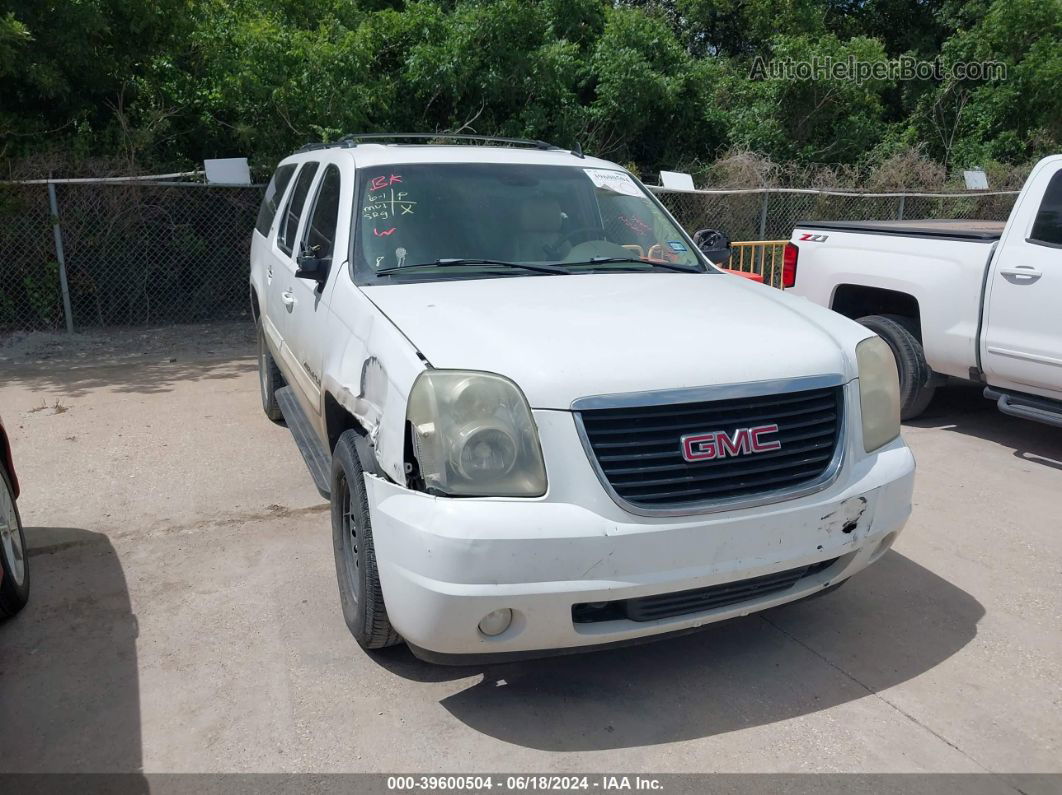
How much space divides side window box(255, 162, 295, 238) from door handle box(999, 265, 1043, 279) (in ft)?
15.4

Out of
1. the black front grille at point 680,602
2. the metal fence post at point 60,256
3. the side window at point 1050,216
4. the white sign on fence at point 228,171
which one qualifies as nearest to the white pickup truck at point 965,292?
the side window at point 1050,216

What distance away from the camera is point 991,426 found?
6.96 m

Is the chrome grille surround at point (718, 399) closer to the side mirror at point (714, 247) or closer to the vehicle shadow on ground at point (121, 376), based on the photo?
the side mirror at point (714, 247)

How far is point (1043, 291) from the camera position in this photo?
5.77 meters

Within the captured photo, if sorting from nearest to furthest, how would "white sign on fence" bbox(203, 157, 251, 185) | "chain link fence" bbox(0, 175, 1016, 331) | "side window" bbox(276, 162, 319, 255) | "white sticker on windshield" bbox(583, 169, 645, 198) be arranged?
1. "white sticker on windshield" bbox(583, 169, 645, 198)
2. "side window" bbox(276, 162, 319, 255)
3. "white sign on fence" bbox(203, 157, 251, 185)
4. "chain link fence" bbox(0, 175, 1016, 331)

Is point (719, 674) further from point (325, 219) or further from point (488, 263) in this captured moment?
point (325, 219)

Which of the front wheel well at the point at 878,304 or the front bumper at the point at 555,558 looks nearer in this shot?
the front bumper at the point at 555,558

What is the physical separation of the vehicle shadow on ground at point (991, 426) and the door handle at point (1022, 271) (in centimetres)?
123

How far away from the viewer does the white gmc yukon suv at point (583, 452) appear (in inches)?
114

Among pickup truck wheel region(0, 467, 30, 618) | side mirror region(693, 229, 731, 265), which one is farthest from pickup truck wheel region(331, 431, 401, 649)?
side mirror region(693, 229, 731, 265)

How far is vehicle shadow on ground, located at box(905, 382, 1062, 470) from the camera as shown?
248 inches

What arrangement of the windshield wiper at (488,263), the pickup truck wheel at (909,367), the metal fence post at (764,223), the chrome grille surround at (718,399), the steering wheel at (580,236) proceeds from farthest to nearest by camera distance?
the metal fence post at (764,223), the pickup truck wheel at (909,367), the steering wheel at (580,236), the windshield wiper at (488,263), the chrome grille surround at (718,399)

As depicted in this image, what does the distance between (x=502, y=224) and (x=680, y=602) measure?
6.94 ft

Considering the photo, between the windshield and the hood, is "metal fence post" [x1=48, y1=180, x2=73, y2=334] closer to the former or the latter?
the windshield
